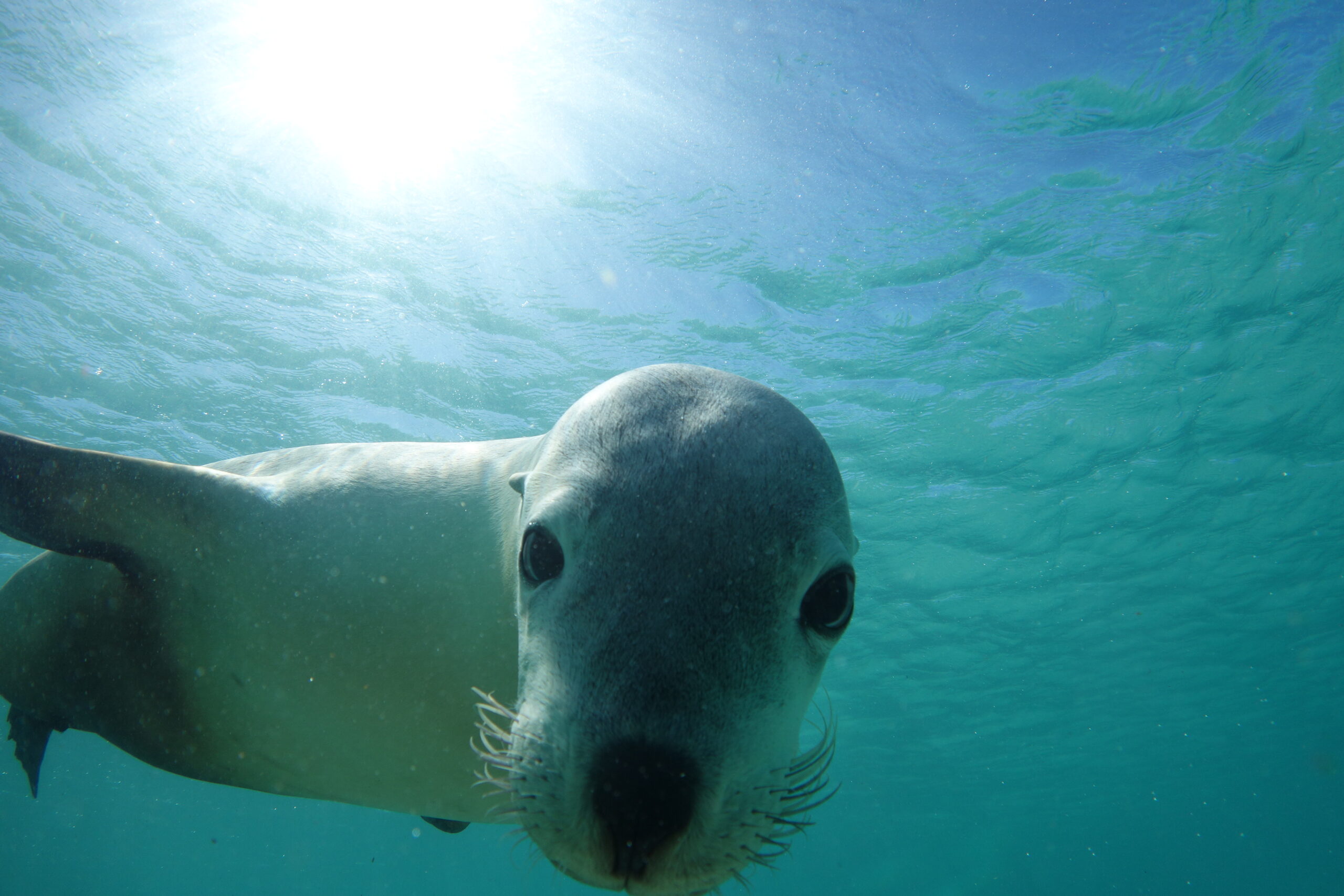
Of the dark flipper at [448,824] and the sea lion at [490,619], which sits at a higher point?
the sea lion at [490,619]

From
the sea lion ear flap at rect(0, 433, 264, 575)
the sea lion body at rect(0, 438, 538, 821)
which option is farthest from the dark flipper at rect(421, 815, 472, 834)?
the sea lion ear flap at rect(0, 433, 264, 575)

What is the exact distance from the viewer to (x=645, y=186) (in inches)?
379

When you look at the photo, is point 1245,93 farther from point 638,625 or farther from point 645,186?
point 638,625

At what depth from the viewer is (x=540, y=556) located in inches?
78.5

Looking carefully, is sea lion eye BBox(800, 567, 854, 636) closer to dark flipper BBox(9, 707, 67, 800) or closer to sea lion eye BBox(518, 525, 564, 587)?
sea lion eye BBox(518, 525, 564, 587)

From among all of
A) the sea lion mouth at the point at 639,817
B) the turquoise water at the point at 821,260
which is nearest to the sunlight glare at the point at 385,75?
the turquoise water at the point at 821,260

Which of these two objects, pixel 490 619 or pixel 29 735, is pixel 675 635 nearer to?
pixel 490 619

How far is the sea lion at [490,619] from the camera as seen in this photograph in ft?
5.22

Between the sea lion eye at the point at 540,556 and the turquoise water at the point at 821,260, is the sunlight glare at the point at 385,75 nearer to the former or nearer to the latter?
the turquoise water at the point at 821,260

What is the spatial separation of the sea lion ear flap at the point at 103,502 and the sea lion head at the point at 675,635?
1571mm

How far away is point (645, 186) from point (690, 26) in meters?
2.13

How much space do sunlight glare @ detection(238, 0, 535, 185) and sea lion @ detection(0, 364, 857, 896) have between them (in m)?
6.75

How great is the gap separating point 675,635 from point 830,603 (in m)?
0.56

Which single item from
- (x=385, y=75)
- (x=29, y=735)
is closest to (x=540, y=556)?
(x=29, y=735)
